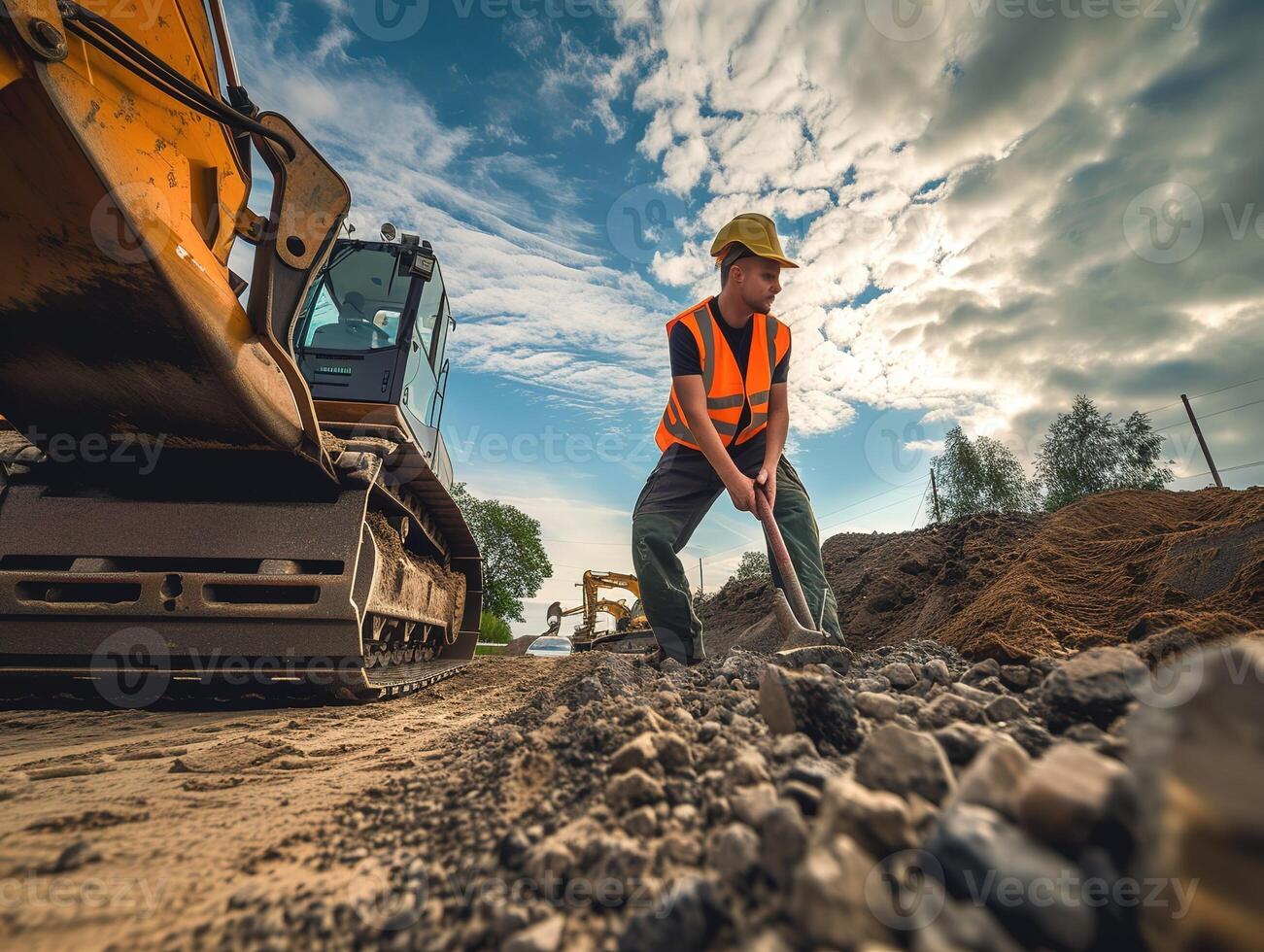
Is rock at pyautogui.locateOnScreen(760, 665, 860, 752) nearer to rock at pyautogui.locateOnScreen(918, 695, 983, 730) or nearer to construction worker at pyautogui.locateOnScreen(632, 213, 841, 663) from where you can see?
rock at pyautogui.locateOnScreen(918, 695, 983, 730)

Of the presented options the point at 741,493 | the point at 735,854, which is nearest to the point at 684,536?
the point at 741,493

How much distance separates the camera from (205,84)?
3.17 m

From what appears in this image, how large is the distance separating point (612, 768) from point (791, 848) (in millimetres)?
556

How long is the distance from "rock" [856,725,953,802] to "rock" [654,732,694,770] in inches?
15.4

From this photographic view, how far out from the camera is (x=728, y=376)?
3816 mm

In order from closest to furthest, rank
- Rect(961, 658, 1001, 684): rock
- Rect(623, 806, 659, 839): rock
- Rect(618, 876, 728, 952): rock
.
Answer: Rect(618, 876, 728, 952): rock < Rect(623, 806, 659, 839): rock < Rect(961, 658, 1001, 684): rock

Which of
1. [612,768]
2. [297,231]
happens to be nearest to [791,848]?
[612,768]

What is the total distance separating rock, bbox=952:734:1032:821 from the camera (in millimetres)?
784

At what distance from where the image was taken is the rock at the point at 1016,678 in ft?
6.12

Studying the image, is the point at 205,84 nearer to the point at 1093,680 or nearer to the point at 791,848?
the point at 791,848

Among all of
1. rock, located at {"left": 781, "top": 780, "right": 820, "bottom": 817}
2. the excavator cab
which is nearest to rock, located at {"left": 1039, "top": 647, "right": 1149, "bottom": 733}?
rock, located at {"left": 781, "top": 780, "right": 820, "bottom": 817}
